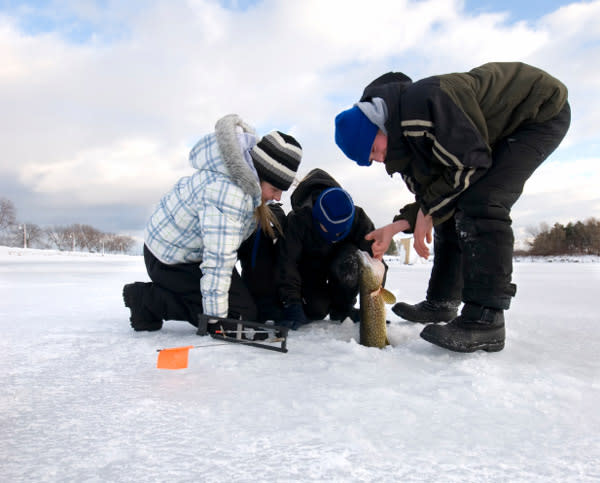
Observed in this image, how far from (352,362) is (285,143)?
1270mm

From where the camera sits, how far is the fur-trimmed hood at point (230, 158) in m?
1.99

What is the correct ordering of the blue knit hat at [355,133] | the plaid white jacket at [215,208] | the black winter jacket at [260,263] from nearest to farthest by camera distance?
the blue knit hat at [355,133], the plaid white jacket at [215,208], the black winter jacket at [260,263]

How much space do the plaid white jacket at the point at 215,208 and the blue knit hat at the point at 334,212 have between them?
1.74 ft

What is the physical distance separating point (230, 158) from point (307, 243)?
0.91 metres

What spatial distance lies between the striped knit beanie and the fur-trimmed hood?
90 mm

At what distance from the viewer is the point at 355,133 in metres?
1.77

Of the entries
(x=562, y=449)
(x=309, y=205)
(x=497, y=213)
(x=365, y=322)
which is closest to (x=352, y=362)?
(x=365, y=322)

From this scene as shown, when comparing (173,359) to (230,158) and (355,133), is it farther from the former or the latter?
(355,133)

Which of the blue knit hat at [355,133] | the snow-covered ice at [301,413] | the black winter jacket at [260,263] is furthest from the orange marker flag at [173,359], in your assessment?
the black winter jacket at [260,263]

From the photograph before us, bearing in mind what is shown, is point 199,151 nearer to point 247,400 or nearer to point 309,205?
point 309,205

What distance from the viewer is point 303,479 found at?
0.71 m

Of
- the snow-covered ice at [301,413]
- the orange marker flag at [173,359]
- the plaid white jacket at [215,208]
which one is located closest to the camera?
the snow-covered ice at [301,413]

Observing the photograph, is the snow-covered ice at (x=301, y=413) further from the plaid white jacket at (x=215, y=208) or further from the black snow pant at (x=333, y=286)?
the black snow pant at (x=333, y=286)

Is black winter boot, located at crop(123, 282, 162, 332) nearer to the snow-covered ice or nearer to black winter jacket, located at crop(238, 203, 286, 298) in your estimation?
the snow-covered ice
